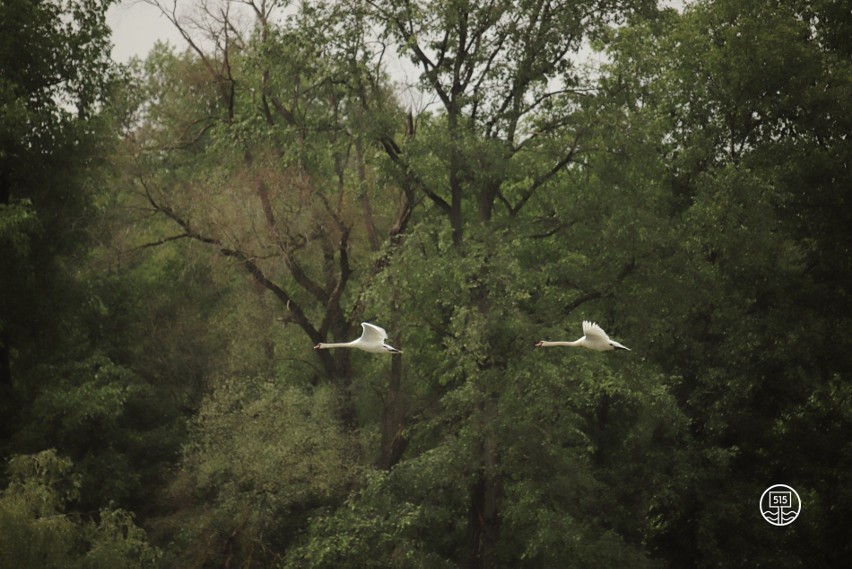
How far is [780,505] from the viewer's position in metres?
23.5

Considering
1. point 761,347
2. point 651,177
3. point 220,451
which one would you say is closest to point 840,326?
point 761,347

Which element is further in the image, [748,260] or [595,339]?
[748,260]

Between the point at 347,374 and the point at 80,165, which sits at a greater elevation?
the point at 80,165

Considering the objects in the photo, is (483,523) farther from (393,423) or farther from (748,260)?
(748,260)

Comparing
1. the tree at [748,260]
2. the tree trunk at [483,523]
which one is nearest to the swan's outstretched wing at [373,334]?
the tree trunk at [483,523]

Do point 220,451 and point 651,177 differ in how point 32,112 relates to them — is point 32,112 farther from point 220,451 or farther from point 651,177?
point 651,177

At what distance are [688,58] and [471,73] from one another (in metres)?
4.46

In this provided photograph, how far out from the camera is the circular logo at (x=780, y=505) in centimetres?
2328

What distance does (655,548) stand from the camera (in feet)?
80.7

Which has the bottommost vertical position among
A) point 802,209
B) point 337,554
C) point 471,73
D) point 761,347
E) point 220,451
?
point 337,554

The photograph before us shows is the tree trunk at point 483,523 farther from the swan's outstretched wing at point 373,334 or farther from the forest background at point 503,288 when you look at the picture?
the swan's outstretched wing at point 373,334

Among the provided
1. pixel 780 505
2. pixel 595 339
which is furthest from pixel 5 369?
pixel 780 505

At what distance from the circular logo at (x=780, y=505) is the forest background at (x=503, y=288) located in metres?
0.17

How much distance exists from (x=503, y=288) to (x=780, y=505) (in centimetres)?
621
